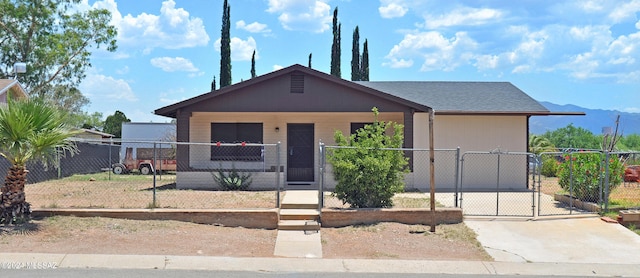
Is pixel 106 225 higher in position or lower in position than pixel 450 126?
lower

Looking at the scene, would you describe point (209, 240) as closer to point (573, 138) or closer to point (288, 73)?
point (288, 73)

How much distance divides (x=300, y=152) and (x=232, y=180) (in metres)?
2.86

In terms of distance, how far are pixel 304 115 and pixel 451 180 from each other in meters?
4.97

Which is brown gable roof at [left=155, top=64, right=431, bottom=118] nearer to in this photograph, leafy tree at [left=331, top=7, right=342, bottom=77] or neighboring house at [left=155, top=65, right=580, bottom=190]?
neighboring house at [left=155, top=65, right=580, bottom=190]

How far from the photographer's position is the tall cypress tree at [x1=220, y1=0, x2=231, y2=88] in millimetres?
37625

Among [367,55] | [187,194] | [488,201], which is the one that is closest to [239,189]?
A: [187,194]

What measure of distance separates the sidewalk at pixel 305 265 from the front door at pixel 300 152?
29.2 feet

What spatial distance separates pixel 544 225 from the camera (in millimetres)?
10883

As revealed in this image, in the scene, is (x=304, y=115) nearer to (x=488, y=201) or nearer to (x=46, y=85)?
(x=488, y=201)

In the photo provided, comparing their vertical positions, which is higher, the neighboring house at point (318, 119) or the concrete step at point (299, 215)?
the neighboring house at point (318, 119)

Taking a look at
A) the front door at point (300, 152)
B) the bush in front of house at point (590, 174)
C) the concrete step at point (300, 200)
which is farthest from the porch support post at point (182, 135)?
the bush in front of house at point (590, 174)

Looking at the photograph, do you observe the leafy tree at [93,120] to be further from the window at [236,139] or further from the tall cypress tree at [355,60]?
the window at [236,139]

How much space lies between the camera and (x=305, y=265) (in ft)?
26.6

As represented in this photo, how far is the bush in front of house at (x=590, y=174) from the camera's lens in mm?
12273
